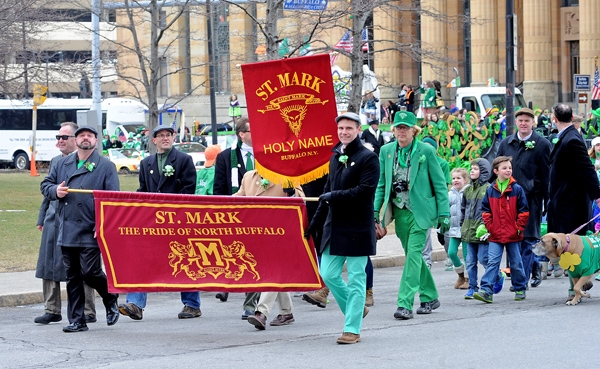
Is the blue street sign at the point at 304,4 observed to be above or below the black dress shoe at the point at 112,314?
above

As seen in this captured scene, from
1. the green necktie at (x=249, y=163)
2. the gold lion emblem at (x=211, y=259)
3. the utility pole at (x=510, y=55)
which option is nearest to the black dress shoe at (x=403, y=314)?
the gold lion emblem at (x=211, y=259)

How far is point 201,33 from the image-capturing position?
188 feet

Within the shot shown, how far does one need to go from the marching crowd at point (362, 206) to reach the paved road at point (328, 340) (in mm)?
241

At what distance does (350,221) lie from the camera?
927cm

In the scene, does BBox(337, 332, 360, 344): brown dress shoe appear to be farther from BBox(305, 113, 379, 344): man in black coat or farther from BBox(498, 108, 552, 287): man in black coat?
BBox(498, 108, 552, 287): man in black coat

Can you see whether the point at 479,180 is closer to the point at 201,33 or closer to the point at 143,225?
the point at 143,225

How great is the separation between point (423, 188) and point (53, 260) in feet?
11.9

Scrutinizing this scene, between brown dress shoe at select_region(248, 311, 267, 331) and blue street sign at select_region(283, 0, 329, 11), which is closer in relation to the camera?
brown dress shoe at select_region(248, 311, 267, 331)

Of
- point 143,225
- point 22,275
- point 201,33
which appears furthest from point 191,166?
point 201,33

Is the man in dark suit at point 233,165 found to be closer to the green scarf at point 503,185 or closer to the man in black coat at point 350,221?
the man in black coat at point 350,221

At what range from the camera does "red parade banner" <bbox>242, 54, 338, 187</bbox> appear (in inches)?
399

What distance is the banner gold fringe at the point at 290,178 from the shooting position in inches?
407

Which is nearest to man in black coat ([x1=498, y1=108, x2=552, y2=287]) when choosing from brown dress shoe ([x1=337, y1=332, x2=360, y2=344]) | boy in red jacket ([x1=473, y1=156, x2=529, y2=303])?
boy in red jacket ([x1=473, y1=156, x2=529, y2=303])

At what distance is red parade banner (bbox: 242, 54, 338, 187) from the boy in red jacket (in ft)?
8.36
